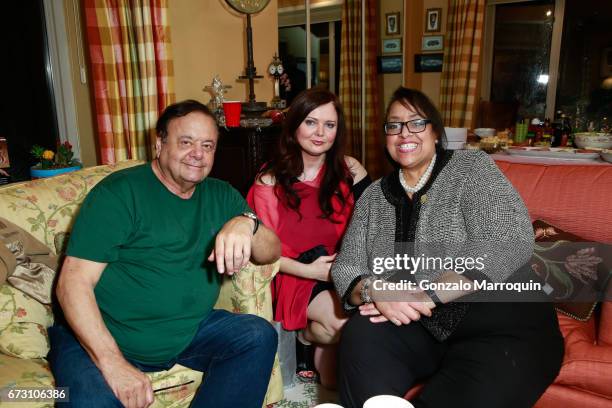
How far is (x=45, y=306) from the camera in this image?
141cm

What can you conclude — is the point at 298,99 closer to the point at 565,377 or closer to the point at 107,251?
the point at 107,251

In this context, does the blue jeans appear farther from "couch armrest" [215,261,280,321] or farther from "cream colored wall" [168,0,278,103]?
"cream colored wall" [168,0,278,103]

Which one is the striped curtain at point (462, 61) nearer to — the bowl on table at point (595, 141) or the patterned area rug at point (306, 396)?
the bowl on table at point (595, 141)

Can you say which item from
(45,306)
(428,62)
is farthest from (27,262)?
(428,62)

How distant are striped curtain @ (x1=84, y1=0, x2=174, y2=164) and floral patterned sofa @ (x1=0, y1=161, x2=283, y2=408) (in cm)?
72

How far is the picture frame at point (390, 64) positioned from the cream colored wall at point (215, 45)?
1.91m

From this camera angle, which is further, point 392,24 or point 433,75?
point 433,75

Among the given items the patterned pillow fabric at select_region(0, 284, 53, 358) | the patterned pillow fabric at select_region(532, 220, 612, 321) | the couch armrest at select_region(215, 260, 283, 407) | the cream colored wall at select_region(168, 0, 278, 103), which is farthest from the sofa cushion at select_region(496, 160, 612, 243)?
the cream colored wall at select_region(168, 0, 278, 103)

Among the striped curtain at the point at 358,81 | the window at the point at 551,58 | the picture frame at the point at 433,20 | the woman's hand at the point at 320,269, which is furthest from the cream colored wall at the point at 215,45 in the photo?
the window at the point at 551,58

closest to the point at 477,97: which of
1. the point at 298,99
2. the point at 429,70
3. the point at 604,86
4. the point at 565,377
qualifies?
the point at 429,70

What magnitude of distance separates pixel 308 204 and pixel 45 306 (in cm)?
96

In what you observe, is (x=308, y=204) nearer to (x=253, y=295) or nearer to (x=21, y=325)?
(x=253, y=295)

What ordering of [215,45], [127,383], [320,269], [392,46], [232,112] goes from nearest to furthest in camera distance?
[127,383] < [320,269] < [232,112] < [215,45] < [392,46]

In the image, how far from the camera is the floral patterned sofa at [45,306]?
1.26 metres
